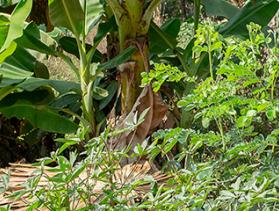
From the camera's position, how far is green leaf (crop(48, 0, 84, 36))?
8.16 ft

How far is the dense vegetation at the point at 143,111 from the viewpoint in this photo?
1.28 metres

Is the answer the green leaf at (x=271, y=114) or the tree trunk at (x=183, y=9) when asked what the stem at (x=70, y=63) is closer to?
the green leaf at (x=271, y=114)

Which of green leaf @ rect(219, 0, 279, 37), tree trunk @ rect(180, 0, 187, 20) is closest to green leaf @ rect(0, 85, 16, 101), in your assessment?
green leaf @ rect(219, 0, 279, 37)

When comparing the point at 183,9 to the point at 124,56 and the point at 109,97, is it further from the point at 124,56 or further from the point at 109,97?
the point at 124,56

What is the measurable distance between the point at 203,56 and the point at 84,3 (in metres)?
0.59

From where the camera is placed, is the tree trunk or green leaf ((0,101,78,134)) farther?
the tree trunk

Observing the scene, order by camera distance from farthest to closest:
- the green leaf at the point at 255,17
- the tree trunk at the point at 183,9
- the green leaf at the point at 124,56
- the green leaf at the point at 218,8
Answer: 1. the tree trunk at the point at 183,9
2. the green leaf at the point at 218,8
3. the green leaf at the point at 255,17
4. the green leaf at the point at 124,56

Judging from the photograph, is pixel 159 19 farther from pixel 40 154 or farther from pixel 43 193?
pixel 43 193

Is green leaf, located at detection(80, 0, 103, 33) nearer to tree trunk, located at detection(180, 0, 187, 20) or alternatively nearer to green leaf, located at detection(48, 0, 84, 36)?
green leaf, located at detection(48, 0, 84, 36)

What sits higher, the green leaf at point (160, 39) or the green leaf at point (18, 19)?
the green leaf at point (18, 19)

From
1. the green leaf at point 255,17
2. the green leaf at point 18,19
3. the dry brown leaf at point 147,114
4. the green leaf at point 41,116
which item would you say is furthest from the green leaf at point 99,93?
the green leaf at point 18,19

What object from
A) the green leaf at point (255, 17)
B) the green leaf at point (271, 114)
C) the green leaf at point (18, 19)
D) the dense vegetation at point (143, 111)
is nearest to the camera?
the green leaf at point (271, 114)

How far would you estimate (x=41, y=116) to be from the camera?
259 cm

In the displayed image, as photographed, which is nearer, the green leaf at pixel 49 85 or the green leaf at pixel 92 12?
the green leaf at pixel 49 85
